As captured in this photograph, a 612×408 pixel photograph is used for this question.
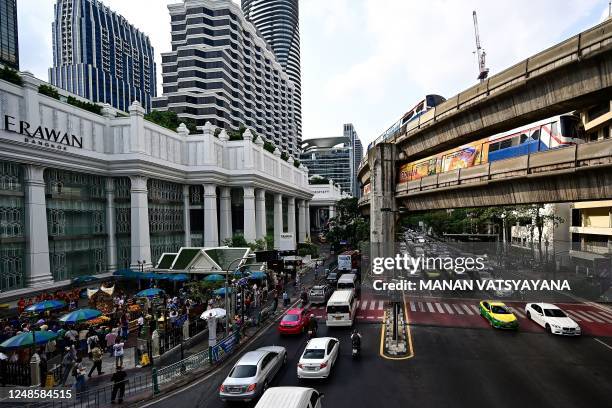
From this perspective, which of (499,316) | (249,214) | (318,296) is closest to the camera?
(499,316)

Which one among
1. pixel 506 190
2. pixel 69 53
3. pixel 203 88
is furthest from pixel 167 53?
pixel 69 53

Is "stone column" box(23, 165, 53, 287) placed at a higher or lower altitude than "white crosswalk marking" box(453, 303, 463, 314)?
higher

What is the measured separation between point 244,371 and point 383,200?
17526 millimetres

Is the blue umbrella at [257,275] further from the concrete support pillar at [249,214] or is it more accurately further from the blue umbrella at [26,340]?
the blue umbrella at [26,340]

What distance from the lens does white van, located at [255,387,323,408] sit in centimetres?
1100

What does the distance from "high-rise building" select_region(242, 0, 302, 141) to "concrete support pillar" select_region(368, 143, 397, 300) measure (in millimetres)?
150576

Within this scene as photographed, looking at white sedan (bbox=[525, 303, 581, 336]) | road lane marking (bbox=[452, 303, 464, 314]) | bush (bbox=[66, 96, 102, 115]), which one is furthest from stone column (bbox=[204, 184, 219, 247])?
white sedan (bbox=[525, 303, 581, 336])

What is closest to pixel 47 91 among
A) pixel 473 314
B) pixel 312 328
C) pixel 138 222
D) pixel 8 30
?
pixel 138 222

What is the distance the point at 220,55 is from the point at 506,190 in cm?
8587

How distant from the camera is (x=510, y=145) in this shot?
2016cm

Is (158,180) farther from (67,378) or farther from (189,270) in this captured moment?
(67,378)

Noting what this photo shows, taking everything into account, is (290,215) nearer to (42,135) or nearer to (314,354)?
(42,135)

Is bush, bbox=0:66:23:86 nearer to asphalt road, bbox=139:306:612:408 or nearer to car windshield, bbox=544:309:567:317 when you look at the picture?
asphalt road, bbox=139:306:612:408

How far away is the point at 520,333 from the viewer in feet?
77.5
